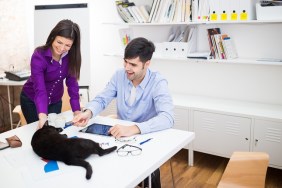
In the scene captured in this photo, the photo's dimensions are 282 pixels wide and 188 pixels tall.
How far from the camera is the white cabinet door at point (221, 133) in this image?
3.00 m

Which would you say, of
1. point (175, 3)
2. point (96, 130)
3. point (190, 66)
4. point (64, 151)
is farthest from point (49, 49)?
point (190, 66)

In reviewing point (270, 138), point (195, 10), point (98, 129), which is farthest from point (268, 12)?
point (98, 129)

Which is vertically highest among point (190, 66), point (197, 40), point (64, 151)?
point (197, 40)

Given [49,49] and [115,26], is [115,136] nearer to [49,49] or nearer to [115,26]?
[49,49]

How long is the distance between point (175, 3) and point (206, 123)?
1.30 meters

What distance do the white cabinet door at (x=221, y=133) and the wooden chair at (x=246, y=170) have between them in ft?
4.02

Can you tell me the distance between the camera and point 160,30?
381 cm

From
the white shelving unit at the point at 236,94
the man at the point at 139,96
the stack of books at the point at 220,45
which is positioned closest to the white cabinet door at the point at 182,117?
the white shelving unit at the point at 236,94

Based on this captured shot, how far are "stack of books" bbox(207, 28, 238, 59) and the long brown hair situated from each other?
1.52m

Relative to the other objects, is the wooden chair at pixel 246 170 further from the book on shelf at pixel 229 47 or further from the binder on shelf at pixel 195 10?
the binder on shelf at pixel 195 10

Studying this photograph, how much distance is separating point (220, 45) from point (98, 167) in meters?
2.17

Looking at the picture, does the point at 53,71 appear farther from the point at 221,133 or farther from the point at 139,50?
the point at 221,133

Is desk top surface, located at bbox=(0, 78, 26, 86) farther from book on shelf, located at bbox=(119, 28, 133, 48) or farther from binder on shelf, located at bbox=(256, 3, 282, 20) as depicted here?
binder on shelf, located at bbox=(256, 3, 282, 20)

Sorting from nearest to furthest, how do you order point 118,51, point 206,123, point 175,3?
point 206,123
point 175,3
point 118,51
